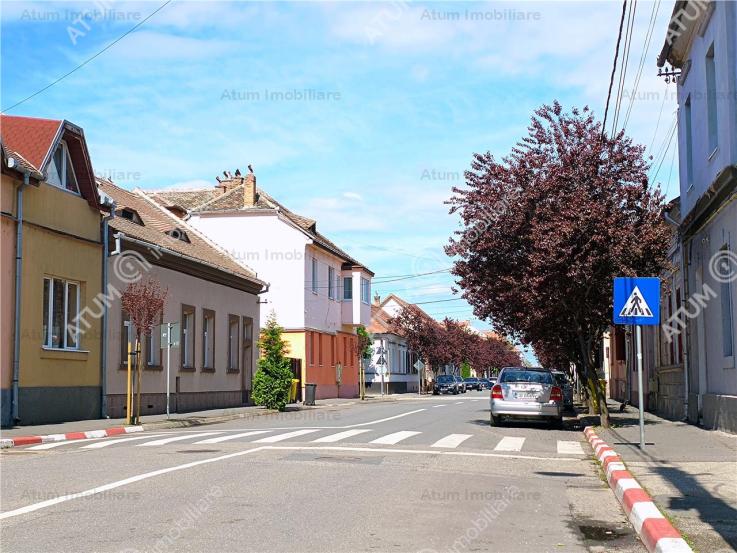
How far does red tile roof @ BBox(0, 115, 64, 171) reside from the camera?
20.9 metres

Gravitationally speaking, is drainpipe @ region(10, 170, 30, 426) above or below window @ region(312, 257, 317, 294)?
below

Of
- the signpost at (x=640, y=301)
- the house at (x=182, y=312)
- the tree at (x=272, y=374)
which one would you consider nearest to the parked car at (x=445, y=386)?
the house at (x=182, y=312)

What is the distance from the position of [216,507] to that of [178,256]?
19881 mm

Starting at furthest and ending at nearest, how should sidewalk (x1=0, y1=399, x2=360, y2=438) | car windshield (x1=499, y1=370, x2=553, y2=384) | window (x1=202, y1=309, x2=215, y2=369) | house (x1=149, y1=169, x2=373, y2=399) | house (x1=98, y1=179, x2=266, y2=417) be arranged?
house (x1=149, y1=169, x2=373, y2=399), window (x1=202, y1=309, x2=215, y2=369), house (x1=98, y1=179, x2=266, y2=417), car windshield (x1=499, y1=370, x2=553, y2=384), sidewalk (x1=0, y1=399, x2=360, y2=438)

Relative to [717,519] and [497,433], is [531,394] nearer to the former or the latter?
[497,433]

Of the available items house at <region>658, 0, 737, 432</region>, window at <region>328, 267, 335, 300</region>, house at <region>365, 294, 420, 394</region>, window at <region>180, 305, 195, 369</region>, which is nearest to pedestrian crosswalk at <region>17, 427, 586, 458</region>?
house at <region>658, 0, 737, 432</region>

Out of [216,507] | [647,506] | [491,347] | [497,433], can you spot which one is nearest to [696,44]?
[497,433]

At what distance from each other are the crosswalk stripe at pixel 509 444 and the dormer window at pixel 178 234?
1805 centimetres

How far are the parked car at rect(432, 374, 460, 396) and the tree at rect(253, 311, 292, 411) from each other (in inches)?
1521

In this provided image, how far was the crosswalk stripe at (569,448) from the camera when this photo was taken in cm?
1496

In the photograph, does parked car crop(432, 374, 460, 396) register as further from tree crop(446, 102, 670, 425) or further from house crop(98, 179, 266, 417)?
tree crop(446, 102, 670, 425)

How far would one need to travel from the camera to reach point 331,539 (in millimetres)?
7141

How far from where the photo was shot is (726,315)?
17.6m

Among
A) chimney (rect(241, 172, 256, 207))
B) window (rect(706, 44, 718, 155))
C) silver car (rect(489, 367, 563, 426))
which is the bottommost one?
silver car (rect(489, 367, 563, 426))
